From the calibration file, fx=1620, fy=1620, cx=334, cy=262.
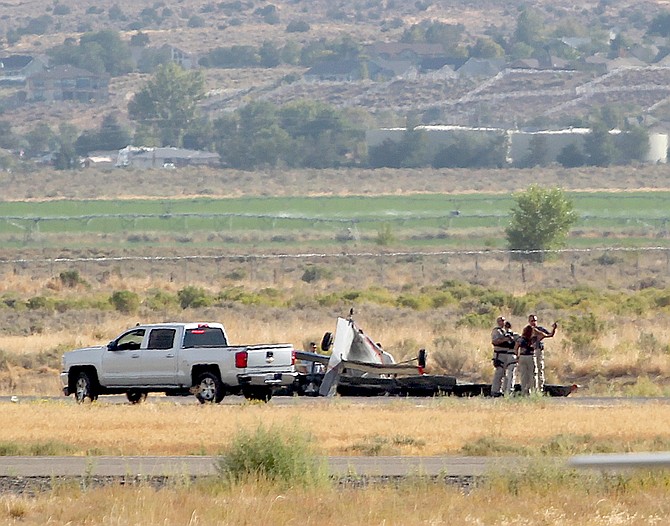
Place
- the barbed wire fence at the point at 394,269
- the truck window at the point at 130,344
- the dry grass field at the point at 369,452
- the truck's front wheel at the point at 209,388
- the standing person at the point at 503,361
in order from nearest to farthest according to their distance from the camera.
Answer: the dry grass field at the point at 369,452, the truck's front wheel at the point at 209,388, the truck window at the point at 130,344, the standing person at the point at 503,361, the barbed wire fence at the point at 394,269

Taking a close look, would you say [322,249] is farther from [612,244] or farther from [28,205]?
[28,205]

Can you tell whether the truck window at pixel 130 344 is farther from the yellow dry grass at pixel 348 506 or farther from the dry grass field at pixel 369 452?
the yellow dry grass at pixel 348 506

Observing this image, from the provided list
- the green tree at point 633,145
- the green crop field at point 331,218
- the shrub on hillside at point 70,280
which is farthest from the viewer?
the green tree at point 633,145

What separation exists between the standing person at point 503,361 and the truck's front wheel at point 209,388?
4835 mm

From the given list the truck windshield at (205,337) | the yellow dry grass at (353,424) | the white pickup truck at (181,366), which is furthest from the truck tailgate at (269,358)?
the truck windshield at (205,337)

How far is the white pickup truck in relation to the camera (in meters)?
26.4

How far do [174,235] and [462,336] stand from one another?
6146 centimetres

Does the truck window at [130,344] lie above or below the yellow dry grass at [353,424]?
above

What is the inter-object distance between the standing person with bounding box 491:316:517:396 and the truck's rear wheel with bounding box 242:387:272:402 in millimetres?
3954

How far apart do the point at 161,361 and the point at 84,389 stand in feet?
4.95

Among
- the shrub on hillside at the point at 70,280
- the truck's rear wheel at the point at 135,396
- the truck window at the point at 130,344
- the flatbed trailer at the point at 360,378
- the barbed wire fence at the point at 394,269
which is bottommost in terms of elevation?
the truck's rear wheel at the point at 135,396

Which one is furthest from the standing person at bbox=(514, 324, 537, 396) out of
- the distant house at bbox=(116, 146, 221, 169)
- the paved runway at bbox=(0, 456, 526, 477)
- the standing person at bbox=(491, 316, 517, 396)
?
the distant house at bbox=(116, 146, 221, 169)

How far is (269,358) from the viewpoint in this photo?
26.5 meters

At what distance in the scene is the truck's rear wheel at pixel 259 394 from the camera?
2691cm
